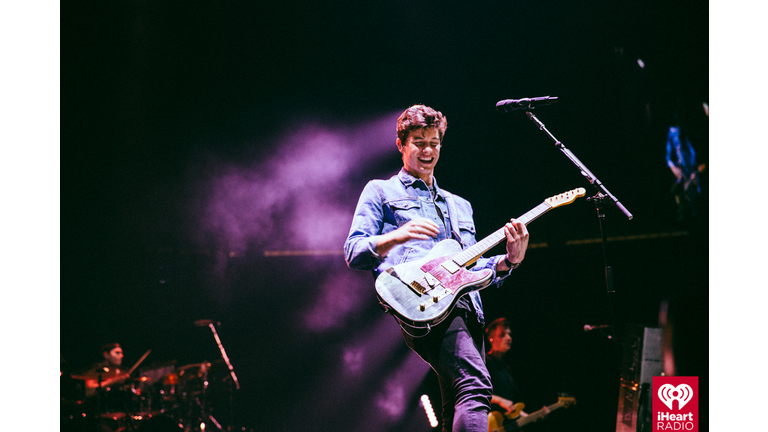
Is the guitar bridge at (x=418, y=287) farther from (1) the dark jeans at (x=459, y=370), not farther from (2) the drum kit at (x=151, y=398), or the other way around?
(2) the drum kit at (x=151, y=398)

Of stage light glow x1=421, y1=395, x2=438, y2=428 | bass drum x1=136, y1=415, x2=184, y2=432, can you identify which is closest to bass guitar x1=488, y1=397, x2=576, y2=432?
stage light glow x1=421, y1=395, x2=438, y2=428

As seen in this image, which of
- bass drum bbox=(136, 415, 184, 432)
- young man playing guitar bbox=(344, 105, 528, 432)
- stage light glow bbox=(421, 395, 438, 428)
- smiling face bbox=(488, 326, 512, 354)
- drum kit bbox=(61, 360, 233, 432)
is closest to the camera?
young man playing guitar bbox=(344, 105, 528, 432)

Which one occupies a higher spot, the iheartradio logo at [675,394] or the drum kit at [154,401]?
the iheartradio logo at [675,394]

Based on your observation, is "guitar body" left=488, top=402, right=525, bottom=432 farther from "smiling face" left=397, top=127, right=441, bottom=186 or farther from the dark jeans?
"smiling face" left=397, top=127, right=441, bottom=186

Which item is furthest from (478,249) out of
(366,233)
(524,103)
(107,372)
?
(107,372)

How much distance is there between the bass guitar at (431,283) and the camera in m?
1.94

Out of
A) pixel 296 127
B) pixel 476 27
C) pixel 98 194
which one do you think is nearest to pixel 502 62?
pixel 476 27

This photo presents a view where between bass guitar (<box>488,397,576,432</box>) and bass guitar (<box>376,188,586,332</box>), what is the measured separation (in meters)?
3.09

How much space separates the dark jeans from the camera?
1.81 meters

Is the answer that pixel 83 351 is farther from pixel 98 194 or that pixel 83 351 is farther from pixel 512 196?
pixel 512 196

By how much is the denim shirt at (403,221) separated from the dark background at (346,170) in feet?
4.65

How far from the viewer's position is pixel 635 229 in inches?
214

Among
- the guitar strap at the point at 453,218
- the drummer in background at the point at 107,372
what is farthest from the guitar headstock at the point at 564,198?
the drummer in background at the point at 107,372

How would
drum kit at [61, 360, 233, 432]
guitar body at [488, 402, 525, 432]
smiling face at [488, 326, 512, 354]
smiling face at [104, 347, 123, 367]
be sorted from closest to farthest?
guitar body at [488, 402, 525, 432], smiling face at [488, 326, 512, 354], drum kit at [61, 360, 233, 432], smiling face at [104, 347, 123, 367]
